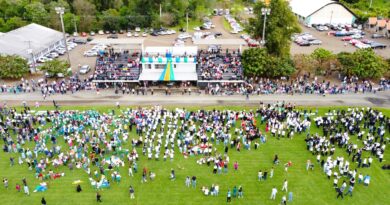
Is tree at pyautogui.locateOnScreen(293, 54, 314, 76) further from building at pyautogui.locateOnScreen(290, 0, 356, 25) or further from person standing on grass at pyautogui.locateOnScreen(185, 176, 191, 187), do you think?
building at pyautogui.locateOnScreen(290, 0, 356, 25)

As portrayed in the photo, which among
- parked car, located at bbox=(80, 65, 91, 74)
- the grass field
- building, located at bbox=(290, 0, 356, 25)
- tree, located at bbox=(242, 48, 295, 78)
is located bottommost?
the grass field

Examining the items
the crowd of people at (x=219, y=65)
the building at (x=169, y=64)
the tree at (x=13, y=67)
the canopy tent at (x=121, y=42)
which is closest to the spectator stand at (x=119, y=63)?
the canopy tent at (x=121, y=42)

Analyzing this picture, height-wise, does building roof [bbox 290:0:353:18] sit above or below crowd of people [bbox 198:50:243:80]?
above

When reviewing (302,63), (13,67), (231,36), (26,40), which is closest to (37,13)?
(26,40)

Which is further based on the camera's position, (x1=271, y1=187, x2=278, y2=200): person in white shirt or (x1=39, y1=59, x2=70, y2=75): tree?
(x1=39, y1=59, x2=70, y2=75): tree

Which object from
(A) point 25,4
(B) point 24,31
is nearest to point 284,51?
(B) point 24,31

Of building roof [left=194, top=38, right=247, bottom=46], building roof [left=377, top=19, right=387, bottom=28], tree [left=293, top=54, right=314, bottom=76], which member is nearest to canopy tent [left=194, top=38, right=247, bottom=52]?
building roof [left=194, top=38, right=247, bottom=46]
